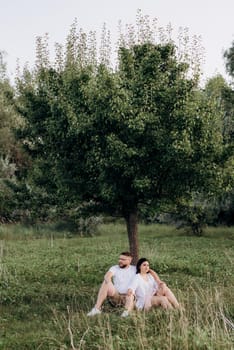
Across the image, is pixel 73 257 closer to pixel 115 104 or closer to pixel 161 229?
pixel 115 104

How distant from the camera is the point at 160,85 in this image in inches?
611

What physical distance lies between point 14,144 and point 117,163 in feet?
112

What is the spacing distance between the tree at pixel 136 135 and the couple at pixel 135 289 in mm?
2624

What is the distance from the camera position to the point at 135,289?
12289 millimetres

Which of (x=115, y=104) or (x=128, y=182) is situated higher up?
(x=115, y=104)

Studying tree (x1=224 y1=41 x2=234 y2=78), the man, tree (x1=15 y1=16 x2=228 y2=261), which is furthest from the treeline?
tree (x1=224 y1=41 x2=234 y2=78)

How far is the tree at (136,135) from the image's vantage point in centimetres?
1482

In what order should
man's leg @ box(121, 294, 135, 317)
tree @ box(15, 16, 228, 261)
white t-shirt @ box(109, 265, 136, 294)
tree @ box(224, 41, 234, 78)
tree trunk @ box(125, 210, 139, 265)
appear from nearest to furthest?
1. man's leg @ box(121, 294, 135, 317)
2. white t-shirt @ box(109, 265, 136, 294)
3. tree @ box(15, 16, 228, 261)
4. tree trunk @ box(125, 210, 139, 265)
5. tree @ box(224, 41, 234, 78)

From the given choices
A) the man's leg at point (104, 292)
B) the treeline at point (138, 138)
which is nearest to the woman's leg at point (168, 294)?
the man's leg at point (104, 292)

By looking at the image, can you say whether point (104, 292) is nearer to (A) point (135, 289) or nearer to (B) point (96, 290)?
(A) point (135, 289)

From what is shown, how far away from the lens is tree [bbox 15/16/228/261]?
14.8 m

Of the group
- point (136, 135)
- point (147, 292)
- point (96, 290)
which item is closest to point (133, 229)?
point (96, 290)

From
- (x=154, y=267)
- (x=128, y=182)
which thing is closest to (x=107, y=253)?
(x=154, y=267)

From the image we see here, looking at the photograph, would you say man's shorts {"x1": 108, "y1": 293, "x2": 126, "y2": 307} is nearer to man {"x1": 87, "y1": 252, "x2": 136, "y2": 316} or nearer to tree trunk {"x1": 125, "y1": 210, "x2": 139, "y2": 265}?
man {"x1": 87, "y1": 252, "x2": 136, "y2": 316}
